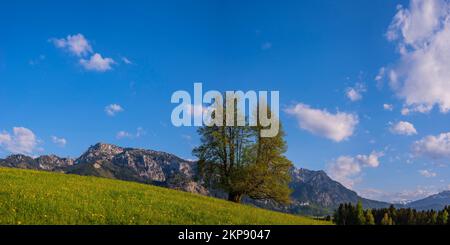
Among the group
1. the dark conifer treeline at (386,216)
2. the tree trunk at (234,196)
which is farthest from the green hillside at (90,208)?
the dark conifer treeline at (386,216)

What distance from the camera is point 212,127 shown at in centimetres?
5322

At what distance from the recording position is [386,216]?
167 metres

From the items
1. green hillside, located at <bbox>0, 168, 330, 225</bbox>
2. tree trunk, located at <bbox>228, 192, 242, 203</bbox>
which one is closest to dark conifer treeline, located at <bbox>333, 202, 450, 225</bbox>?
tree trunk, located at <bbox>228, 192, 242, 203</bbox>

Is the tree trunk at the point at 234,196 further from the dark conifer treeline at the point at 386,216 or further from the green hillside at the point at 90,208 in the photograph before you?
the dark conifer treeline at the point at 386,216

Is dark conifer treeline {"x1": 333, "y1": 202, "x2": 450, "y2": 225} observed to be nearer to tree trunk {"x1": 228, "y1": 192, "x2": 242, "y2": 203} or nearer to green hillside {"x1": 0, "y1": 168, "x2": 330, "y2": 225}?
tree trunk {"x1": 228, "y1": 192, "x2": 242, "y2": 203}

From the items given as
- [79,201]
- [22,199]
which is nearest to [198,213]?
[79,201]

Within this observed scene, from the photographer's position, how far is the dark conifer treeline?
513 feet

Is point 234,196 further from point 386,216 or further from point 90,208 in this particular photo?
point 386,216

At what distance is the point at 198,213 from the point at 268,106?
3077 cm

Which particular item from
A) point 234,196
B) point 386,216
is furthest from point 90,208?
point 386,216

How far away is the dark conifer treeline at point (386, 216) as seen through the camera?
15625 cm
